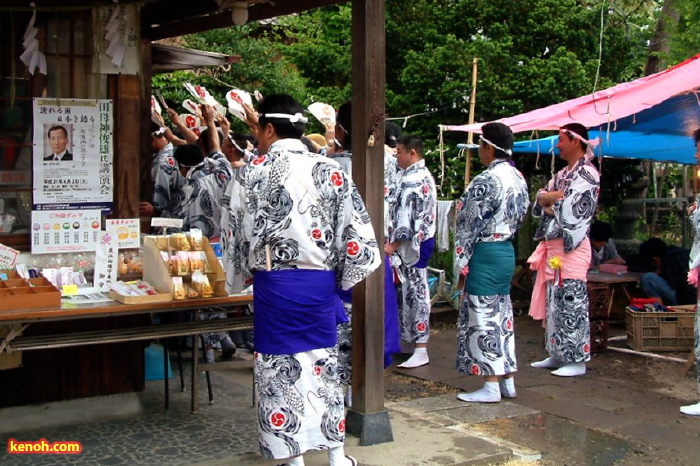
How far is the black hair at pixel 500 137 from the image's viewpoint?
6.78 meters

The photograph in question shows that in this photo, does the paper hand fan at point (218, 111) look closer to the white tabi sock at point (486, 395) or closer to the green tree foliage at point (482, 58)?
the white tabi sock at point (486, 395)

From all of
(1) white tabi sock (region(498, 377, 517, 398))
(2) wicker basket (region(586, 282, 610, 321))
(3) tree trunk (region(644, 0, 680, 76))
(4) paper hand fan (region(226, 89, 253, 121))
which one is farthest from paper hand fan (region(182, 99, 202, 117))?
(3) tree trunk (region(644, 0, 680, 76))

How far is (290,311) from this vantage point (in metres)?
4.39

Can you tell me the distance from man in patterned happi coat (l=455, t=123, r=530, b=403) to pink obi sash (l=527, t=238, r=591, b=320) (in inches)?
48.2

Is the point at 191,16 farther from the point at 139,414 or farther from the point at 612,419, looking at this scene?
the point at 612,419

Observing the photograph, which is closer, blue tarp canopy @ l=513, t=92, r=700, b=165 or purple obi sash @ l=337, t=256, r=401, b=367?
purple obi sash @ l=337, t=256, r=401, b=367

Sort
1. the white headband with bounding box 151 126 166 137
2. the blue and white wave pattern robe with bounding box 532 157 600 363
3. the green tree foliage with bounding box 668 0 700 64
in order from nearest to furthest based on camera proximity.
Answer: the blue and white wave pattern robe with bounding box 532 157 600 363
the white headband with bounding box 151 126 166 137
the green tree foliage with bounding box 668 0 700 64

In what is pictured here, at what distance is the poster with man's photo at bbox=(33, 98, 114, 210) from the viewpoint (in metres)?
5.54

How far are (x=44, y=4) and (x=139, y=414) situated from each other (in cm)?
292

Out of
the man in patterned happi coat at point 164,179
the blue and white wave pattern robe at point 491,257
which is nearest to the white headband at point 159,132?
the man in patterned happi coat at point 164,179

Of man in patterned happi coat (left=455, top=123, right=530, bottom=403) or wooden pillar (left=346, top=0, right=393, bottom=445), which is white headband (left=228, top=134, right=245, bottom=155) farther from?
wooden pillar (left=346, top=0, right=393, bottom=445)

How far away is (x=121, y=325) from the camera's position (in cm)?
573

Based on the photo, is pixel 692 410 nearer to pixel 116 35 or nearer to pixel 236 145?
pixel 236 145

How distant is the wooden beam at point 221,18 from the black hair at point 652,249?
231 inches
